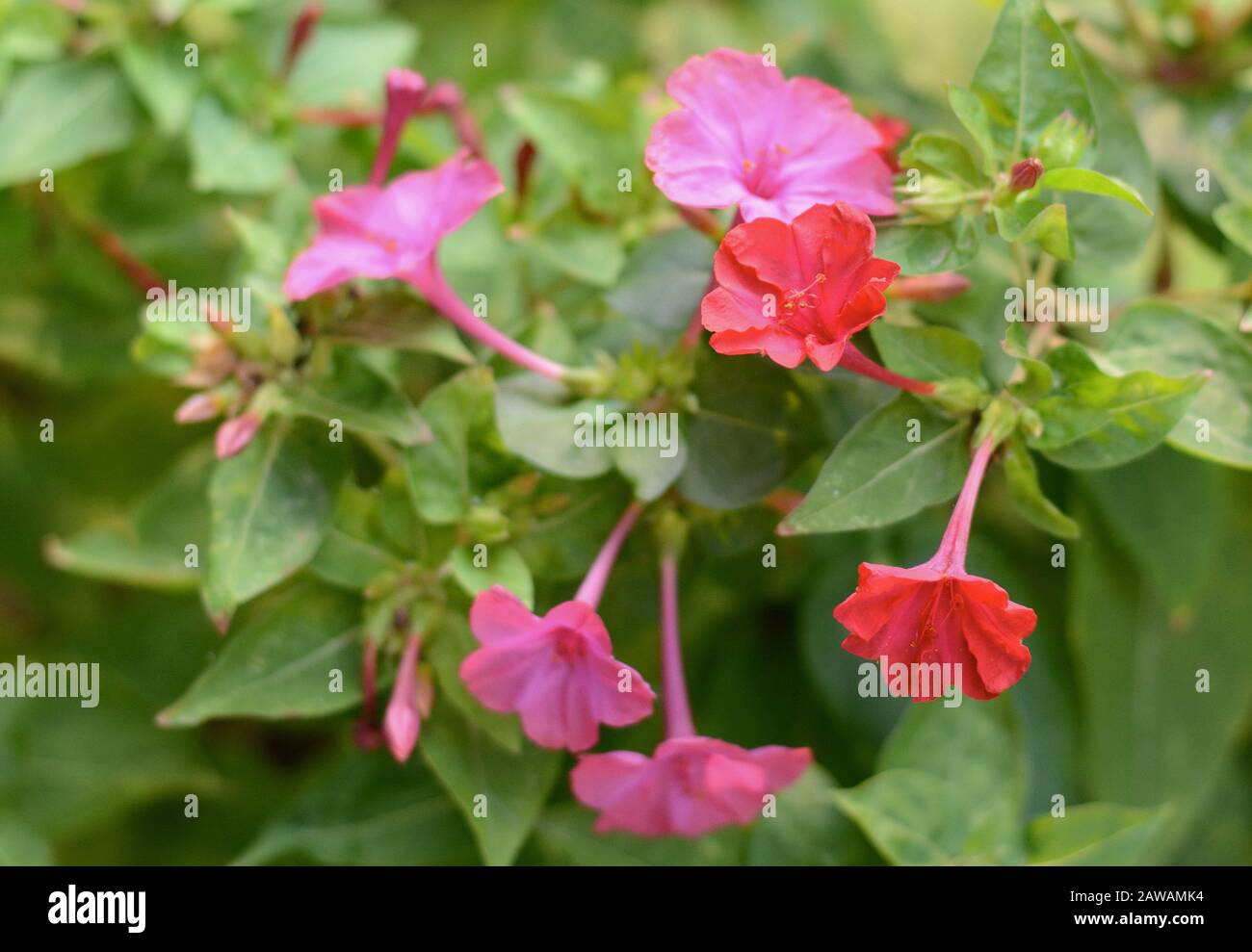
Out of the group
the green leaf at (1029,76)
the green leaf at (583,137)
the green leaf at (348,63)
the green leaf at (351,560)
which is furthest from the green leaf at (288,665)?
the green leaf at (1029,76)

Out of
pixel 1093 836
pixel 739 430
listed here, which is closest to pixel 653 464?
pixel 739 430

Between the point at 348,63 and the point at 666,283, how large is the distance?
57 centimetres

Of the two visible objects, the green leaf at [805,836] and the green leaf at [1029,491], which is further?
the green leaf at [805,836]

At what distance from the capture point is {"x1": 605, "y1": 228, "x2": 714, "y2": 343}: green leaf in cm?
95

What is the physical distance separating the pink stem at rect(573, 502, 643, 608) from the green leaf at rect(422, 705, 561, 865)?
0.16m

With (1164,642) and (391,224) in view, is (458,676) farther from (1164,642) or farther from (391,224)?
(1164,642)

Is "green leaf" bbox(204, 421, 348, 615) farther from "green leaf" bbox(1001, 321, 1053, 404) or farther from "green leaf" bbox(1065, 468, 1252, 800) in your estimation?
"green leaf" bbox(1065, 468, 1252, 800)

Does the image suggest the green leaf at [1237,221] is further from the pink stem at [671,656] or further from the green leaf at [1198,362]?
the pink stem at [671,656]

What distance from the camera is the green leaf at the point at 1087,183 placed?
0.80 metres

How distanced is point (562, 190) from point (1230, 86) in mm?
736

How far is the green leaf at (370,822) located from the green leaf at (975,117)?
0.74 meters

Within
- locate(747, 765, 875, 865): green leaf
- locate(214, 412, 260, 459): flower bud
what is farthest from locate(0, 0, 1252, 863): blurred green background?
locate(214, 412, 260, 459): flower bud

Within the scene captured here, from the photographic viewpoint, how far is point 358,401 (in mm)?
948

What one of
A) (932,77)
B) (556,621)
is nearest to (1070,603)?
(556,621)
